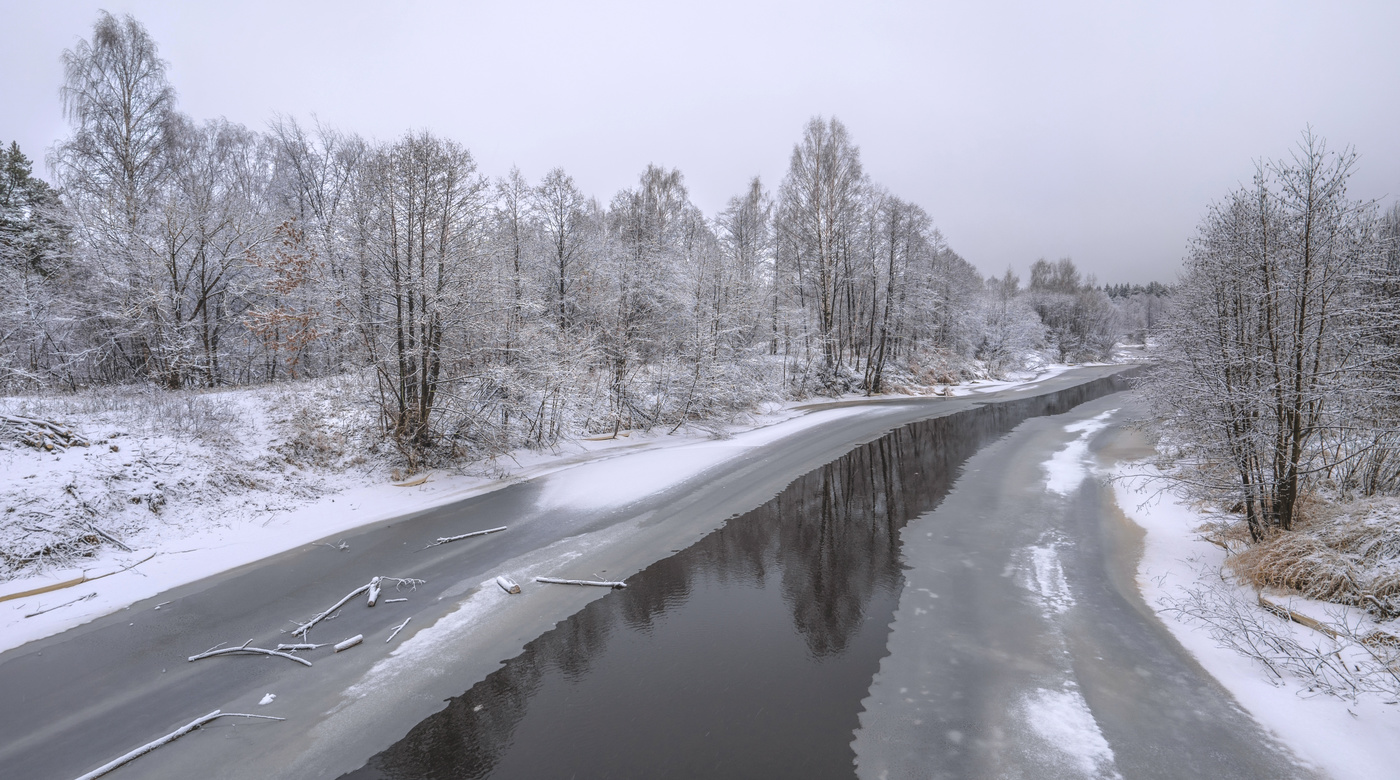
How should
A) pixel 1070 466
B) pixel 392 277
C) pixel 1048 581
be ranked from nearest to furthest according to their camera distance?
1. pixel 1048 581
2. pixel 392 277
3. pixel 1070 466

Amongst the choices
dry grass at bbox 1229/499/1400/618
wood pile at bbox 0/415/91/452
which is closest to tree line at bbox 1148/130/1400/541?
dry grass at bbox 1229/499/1400/618

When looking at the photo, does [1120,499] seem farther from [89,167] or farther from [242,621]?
[89,167]

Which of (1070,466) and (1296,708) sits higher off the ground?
(1070,466)

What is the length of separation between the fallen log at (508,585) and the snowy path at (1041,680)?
407 centimetres

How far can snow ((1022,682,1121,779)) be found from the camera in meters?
3.61

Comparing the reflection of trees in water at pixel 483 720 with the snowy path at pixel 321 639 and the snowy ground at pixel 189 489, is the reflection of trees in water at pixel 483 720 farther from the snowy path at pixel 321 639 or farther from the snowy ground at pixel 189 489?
the snowy ground at pixel 189 489

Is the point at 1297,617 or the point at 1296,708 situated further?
the point at 1297,617

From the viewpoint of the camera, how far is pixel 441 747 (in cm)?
379

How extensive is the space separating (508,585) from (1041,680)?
556 cm

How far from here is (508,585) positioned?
6234 mm

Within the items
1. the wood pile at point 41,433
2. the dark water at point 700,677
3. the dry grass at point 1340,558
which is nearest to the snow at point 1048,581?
the dark water at point 700,677

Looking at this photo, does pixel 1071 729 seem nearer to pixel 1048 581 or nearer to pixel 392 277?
pixel 1048 581

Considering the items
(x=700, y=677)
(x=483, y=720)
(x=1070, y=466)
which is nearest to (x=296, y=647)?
(x=483, y=720)

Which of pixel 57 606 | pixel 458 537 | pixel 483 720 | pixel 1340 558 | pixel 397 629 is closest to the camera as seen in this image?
pixel 483 720
